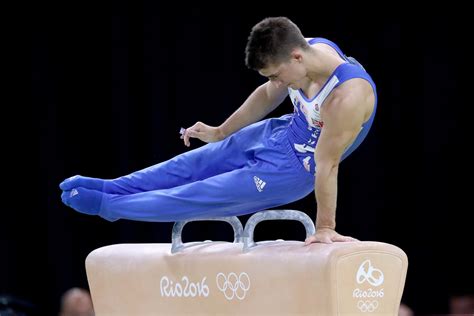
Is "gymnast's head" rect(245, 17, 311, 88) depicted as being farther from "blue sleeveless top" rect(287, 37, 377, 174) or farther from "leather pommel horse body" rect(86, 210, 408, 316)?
"leather pommel horse body" rect(86, 210, 408, 316)

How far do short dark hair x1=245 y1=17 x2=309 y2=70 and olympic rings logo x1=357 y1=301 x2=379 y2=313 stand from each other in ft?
4.00

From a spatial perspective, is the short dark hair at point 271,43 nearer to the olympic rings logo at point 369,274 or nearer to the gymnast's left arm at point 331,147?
the gymnast's left arm at point 331,147

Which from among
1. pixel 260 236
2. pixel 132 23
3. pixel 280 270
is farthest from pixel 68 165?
pixel 280 270

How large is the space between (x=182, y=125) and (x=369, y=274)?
4.22 meters

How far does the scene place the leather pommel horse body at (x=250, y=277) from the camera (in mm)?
3771

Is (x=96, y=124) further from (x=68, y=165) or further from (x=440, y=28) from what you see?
(x=440, y=28)

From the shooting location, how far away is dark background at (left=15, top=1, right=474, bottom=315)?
757 cm

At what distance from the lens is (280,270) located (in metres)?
4.00

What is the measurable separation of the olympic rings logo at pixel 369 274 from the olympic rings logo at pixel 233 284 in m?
0.63

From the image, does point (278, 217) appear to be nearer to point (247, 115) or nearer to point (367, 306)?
point (367, 306)

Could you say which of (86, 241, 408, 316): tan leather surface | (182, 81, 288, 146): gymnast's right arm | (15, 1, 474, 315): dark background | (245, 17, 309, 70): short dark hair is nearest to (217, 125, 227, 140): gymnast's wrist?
(182, 81, 288, 146): gymnast's right arm

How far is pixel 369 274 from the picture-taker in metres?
3.81

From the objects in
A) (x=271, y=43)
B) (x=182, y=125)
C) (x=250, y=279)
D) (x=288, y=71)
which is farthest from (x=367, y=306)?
→ (x=182, y=125)

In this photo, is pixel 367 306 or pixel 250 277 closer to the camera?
pixel 367 306
